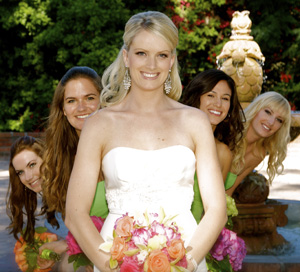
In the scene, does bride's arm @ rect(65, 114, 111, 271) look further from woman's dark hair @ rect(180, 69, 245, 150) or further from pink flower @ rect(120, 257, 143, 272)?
woman's dark hair @ rect(180, 69, 245, 150)

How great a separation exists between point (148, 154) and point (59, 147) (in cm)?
130

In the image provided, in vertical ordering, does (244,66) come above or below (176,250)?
above

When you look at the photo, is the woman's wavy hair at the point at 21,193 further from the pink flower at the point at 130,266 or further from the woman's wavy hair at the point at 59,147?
the pink flower at the point at 130,266

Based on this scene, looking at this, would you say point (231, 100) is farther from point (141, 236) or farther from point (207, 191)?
point (141, 236)

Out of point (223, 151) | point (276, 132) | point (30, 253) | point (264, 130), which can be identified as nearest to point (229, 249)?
point (223, 151)

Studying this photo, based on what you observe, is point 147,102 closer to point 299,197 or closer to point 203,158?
point 203,158

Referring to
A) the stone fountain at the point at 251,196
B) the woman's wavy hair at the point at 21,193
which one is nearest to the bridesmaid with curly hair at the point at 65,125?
the woman's wavy hair at the point at 21,193

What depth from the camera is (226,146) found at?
4.20 meters

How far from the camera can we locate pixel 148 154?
2600mm

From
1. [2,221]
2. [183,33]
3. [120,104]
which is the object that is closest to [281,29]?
[183,33]

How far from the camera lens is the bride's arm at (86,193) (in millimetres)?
2477

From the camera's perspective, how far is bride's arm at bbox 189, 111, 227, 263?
8.11 ft

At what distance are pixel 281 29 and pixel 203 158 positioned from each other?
1513 centimetres

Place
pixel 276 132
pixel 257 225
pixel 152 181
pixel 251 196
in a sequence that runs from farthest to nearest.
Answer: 1. pixel 251 196
2. pixel 257 225
3. pixel 276 132
4. pixel 152 181
